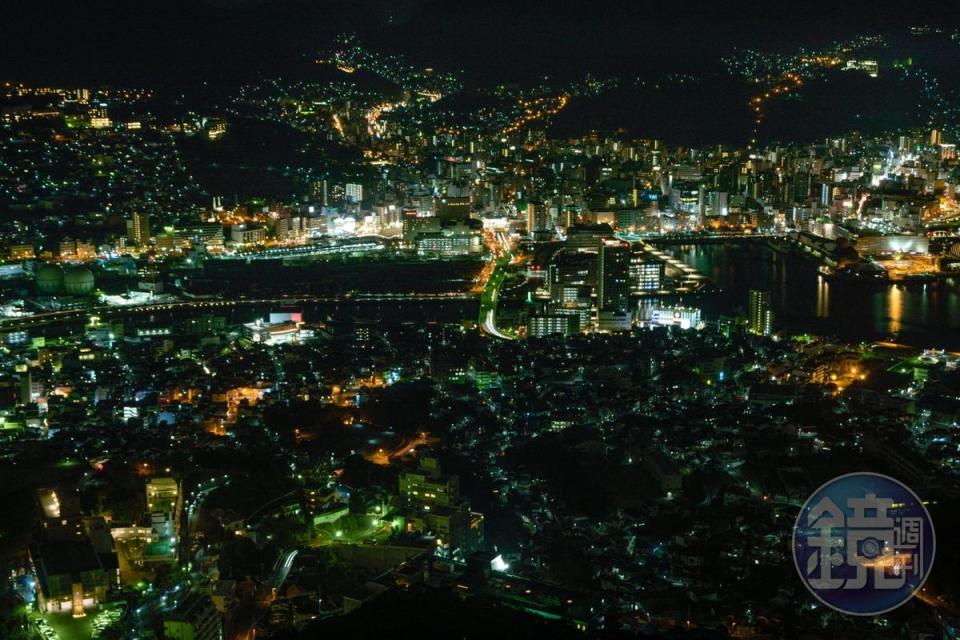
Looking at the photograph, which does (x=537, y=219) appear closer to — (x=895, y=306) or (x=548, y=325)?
(x=895, y=306)

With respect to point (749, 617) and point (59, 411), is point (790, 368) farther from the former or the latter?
point (59, 411)

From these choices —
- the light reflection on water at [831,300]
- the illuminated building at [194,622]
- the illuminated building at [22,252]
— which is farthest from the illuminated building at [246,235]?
the illuminated building at [194,622]

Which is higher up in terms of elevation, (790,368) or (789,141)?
(789,141)

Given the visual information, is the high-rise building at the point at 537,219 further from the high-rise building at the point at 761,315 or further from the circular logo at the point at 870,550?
the circular logo at the point at 870,550

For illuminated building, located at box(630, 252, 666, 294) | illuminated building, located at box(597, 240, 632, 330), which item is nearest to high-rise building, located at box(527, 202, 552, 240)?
illuminated building, located at box(630, 252, 666, 294)

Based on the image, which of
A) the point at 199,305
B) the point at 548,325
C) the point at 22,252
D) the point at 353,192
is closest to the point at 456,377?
the point at 548,325

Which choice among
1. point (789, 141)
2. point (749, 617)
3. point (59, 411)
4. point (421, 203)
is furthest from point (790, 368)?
point (789, 141)

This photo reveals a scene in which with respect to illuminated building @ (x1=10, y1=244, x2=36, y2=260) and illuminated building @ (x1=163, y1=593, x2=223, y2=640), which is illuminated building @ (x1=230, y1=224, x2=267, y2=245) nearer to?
illuminated building @ (x1=10, y1=244, x2=36, y2=260)
